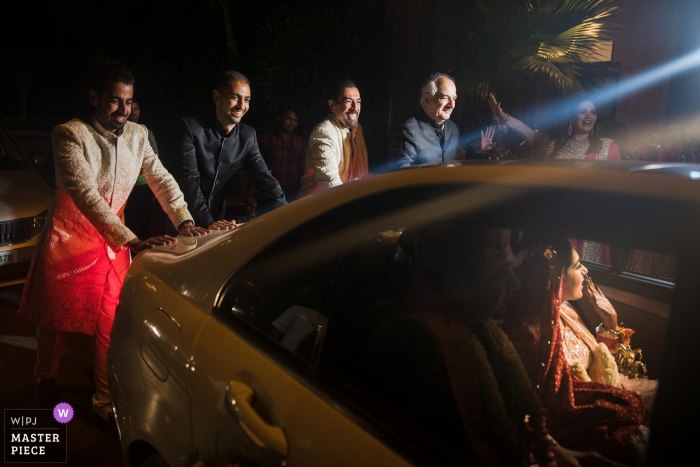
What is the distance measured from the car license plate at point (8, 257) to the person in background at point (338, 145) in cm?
254

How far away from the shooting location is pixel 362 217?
48.0 inches

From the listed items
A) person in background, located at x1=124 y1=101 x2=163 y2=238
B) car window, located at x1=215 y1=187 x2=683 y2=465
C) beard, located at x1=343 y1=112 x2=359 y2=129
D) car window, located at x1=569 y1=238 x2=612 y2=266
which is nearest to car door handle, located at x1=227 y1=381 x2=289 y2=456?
car window, located at x1=215 y1=187 x2=683 y2=465

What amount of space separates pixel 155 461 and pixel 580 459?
43.8 inches

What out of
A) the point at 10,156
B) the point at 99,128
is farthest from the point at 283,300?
the point at 10,156

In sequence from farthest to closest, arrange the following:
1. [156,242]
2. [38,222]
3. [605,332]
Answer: [38,222]
[156,242]
[605,332]

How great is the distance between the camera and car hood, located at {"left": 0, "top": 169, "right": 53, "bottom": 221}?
4.52 m

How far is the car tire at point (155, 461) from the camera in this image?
1434mm

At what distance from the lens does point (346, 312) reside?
3.91 feet

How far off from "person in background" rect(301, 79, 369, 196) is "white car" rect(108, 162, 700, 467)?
2.25 meters

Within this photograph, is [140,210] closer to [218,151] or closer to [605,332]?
[218,151]

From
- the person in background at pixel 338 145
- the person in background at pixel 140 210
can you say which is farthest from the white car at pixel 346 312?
the person in background at pixel 140 210

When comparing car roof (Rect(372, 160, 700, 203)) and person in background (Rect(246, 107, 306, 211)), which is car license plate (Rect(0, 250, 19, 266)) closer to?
person in background (Rect(246, 107, 306, 211))

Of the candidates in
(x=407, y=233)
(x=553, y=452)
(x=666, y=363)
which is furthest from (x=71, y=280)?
(x=666, y=363)

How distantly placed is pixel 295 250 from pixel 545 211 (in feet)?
1.98
